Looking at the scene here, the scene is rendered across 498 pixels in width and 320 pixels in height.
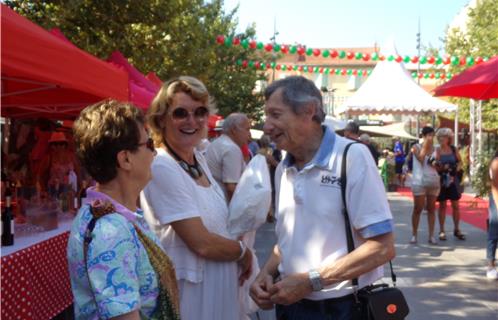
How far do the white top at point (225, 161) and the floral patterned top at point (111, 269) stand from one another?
4583 mm

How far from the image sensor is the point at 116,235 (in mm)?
1768

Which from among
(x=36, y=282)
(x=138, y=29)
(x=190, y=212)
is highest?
(x=138, y=29)

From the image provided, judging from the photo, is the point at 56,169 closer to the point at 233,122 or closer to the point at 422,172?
the point at 233,122

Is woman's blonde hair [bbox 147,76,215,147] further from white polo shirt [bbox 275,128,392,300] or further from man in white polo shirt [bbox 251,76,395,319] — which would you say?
white polo shirt [bbox 275,128,392,300]

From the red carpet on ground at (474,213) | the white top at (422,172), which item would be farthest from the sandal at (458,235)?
the red carpet on ground at (474,213)

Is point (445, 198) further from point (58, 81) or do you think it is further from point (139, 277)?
point (139, 277)

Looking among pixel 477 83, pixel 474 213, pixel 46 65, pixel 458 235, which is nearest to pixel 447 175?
pixel 458 235

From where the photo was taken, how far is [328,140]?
2420 millimetres

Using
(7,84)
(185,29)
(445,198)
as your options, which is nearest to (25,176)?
(7,84)

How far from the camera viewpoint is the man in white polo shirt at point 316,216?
223 cm

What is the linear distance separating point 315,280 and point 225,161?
4305mm

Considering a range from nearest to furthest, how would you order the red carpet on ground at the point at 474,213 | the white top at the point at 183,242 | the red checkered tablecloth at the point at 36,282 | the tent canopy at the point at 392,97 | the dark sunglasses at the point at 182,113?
the white top at the point at 183,242
the dark sunglasses at the point at 182,113
the red checkered tablecloth at the point at 36,282
the red carpet on ground at the point at 474,213
the tent canopy at the point at 392,97

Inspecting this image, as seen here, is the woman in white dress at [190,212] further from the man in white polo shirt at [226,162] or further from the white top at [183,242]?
the man in white polo shirt at [226,162]

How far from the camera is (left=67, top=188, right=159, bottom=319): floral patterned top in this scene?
173 cm
